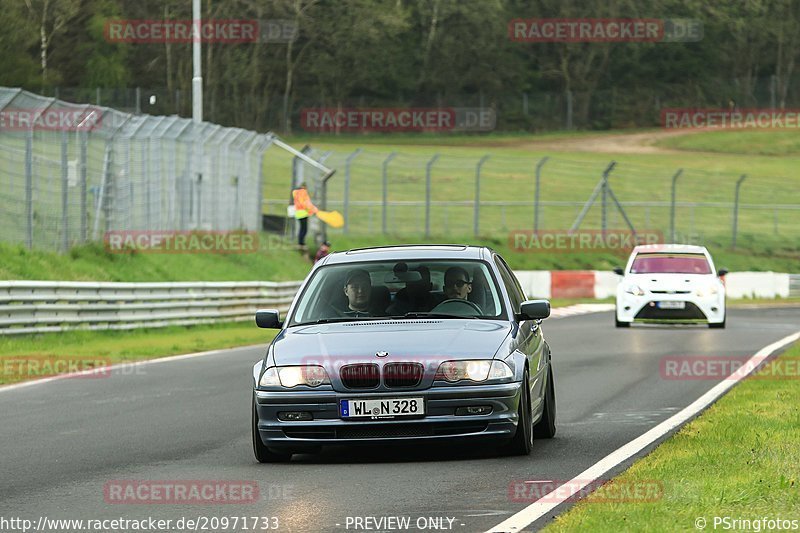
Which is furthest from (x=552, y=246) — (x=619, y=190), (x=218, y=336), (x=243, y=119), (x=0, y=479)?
(x=0, y=479)

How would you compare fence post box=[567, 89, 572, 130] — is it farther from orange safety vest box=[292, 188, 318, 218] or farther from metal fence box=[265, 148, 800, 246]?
orange safety vest box=[292, 188, 318, 218]

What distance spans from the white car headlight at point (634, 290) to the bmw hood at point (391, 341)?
1681 cm

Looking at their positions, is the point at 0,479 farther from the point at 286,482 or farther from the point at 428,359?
the point at 428,359

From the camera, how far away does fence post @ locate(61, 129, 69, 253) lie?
27.0 m

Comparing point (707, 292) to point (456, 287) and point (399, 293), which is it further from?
point (399, 293)

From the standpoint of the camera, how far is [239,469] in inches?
388

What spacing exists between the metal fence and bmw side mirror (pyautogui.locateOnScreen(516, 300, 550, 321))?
35.0 metres

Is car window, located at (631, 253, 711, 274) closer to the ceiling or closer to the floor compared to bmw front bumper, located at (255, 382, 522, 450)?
closer to the floor

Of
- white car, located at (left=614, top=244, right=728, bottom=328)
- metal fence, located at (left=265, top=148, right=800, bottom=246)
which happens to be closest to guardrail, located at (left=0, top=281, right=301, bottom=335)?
white car, located at (left=614, top=244, right=728, bottom=328)

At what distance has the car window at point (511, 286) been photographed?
11.1m

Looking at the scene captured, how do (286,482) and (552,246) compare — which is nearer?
(286,482)

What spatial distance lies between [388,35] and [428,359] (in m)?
80.0

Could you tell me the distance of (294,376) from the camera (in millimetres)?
9930

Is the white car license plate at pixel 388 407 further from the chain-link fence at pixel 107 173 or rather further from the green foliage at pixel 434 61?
the green foliage at pixel 434 61
